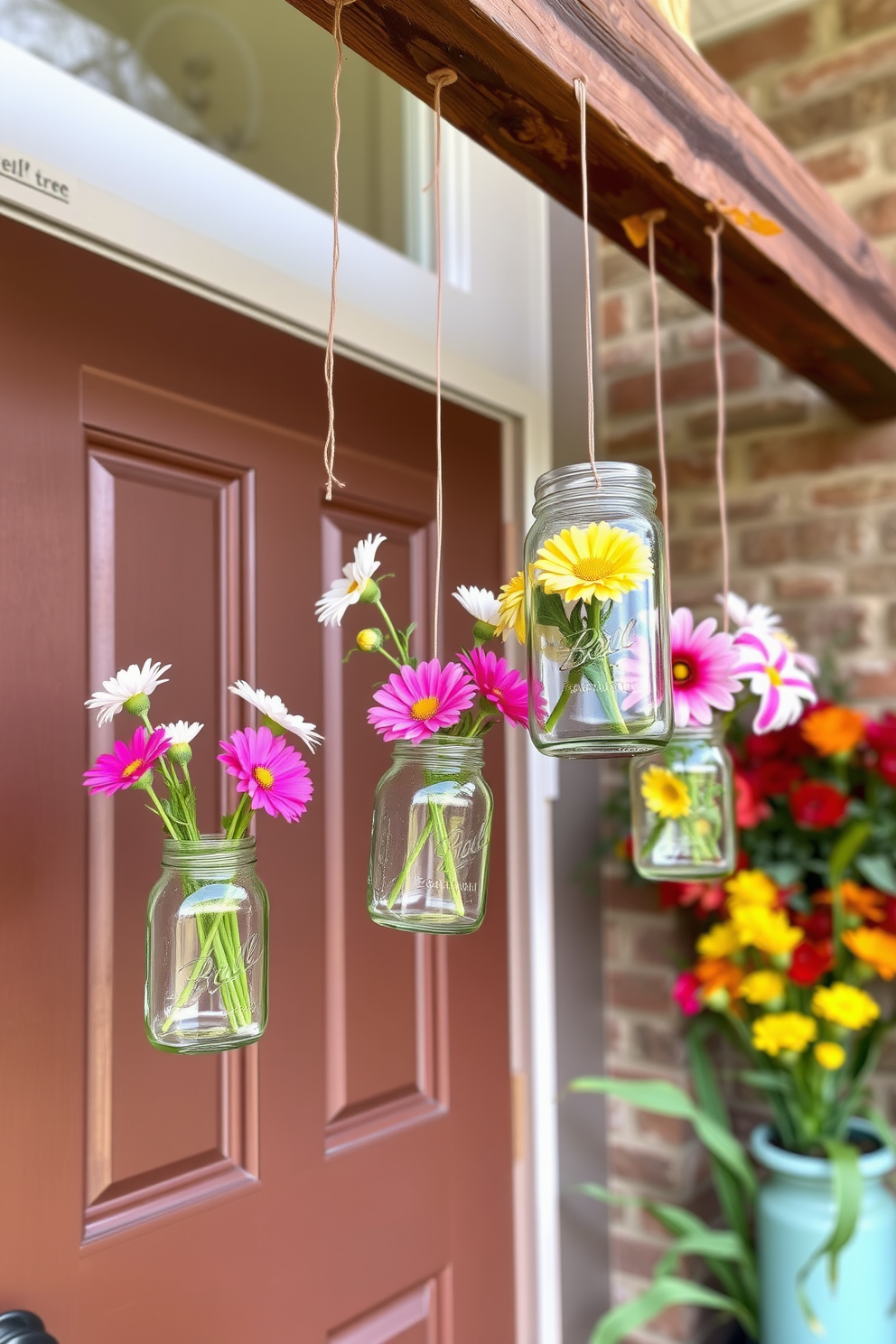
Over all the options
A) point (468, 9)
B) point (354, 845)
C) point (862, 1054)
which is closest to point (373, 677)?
point (354, 845)

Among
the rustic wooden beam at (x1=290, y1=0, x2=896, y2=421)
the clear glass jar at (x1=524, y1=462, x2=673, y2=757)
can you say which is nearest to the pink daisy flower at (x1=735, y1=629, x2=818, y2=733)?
the clear glass jar at (x1=524, y1=462, x2=673, y2=757)

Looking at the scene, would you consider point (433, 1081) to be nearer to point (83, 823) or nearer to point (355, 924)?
point (355, 924)

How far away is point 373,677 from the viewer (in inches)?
49.8

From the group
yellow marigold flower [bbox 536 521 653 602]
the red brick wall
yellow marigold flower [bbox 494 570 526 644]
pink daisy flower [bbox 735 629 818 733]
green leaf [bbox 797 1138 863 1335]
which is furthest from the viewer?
the red brick wall

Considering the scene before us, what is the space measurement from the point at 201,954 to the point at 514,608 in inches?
12.4

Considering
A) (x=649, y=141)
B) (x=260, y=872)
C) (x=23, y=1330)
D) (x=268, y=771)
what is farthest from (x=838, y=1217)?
(x=649, y=141)

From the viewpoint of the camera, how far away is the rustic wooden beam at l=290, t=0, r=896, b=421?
702 millimetres

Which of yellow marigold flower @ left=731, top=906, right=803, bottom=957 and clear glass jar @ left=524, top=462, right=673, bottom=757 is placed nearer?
clear glass jar @ left=524, top=462, right=673, bottom=757

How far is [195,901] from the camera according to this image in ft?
2.20

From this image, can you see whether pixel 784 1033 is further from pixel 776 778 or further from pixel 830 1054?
pixel 776 778

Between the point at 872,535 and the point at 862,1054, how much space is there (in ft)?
2.46

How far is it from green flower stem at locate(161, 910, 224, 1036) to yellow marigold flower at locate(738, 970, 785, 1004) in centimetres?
94

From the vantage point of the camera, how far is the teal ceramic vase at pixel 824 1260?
4.30 feet

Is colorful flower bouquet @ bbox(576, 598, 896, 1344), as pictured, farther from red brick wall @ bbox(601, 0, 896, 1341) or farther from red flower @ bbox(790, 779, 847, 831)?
red brick wall @ bbox(601, 0, 896, 1341)
